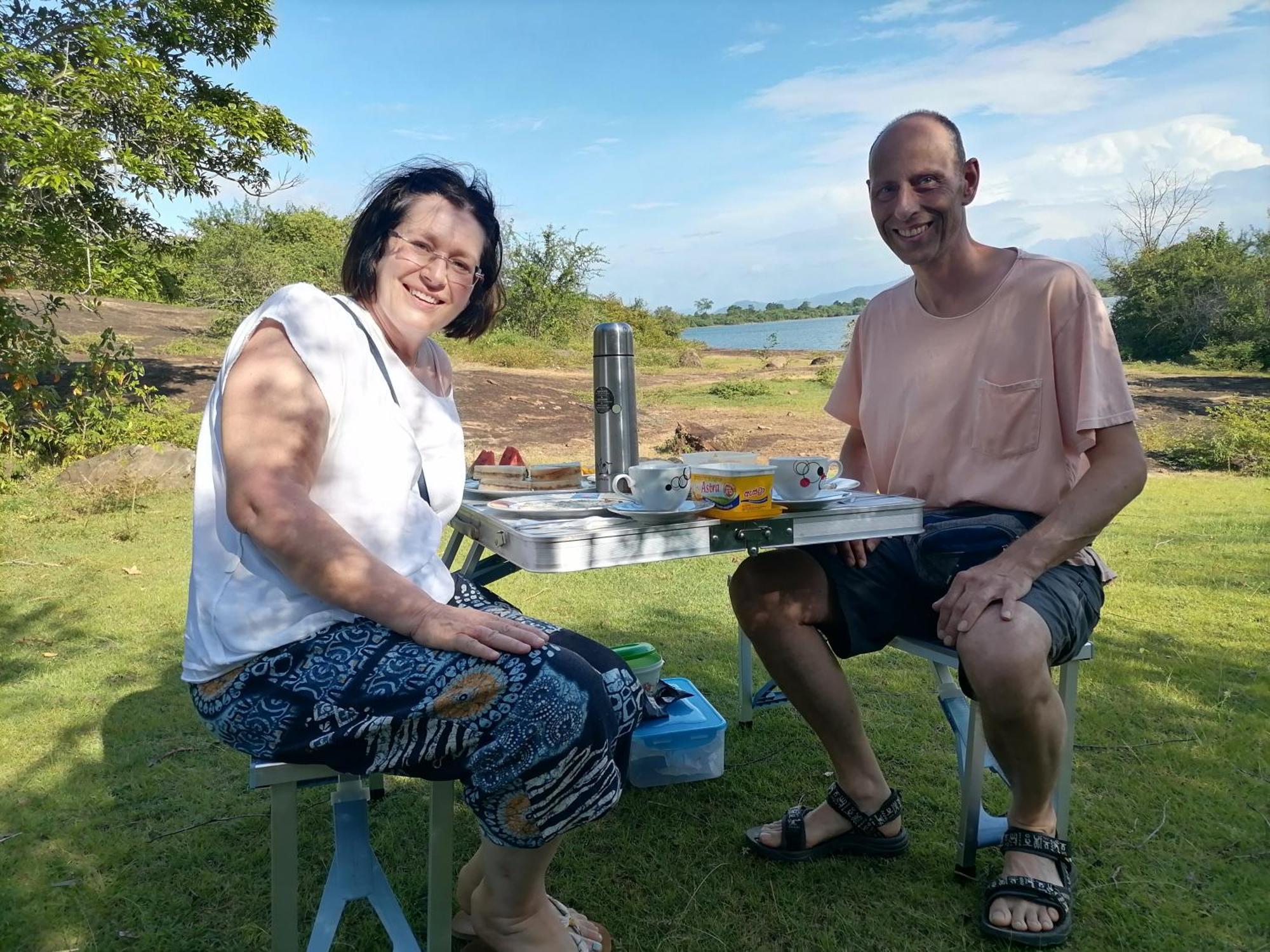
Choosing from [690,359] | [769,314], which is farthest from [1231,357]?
[769,314]

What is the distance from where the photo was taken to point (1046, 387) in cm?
200

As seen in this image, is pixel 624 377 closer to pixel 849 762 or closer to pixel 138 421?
pixel 849 762

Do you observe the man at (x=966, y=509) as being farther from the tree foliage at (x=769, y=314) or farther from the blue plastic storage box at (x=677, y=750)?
the tree foliage at (x=769, y=314)

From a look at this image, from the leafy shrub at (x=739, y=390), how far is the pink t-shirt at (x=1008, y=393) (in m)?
13.3

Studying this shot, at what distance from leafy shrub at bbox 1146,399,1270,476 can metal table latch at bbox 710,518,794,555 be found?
8572 mm

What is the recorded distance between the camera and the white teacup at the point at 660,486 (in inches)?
63.9

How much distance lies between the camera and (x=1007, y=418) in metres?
2.04

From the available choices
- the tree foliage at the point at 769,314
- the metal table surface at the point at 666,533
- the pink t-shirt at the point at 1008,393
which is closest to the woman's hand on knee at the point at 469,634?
the metal table surface at the point at 666,533

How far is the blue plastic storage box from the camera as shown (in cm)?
254

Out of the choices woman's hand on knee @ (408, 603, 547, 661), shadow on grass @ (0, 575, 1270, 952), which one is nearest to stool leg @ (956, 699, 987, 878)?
shadow on grass @ (0, 575, 1270, 952)

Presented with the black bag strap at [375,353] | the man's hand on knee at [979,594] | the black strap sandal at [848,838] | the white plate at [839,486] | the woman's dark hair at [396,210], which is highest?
the woman's dark hair at [396,210]

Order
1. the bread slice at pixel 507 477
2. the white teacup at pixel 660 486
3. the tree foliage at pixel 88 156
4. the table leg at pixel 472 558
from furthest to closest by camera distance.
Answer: the tree foliage at pixel 88 156 < the table leg at pixel 472 558 < the bread slice at pixel 507 477 < the white teacup at pixel 660 486

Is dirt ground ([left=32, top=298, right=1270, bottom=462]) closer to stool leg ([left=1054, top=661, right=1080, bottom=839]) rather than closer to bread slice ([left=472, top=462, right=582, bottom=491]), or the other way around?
bread slice ([left=472, top=462, right=582, bottom=491])

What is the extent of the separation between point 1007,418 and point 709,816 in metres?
1.26
